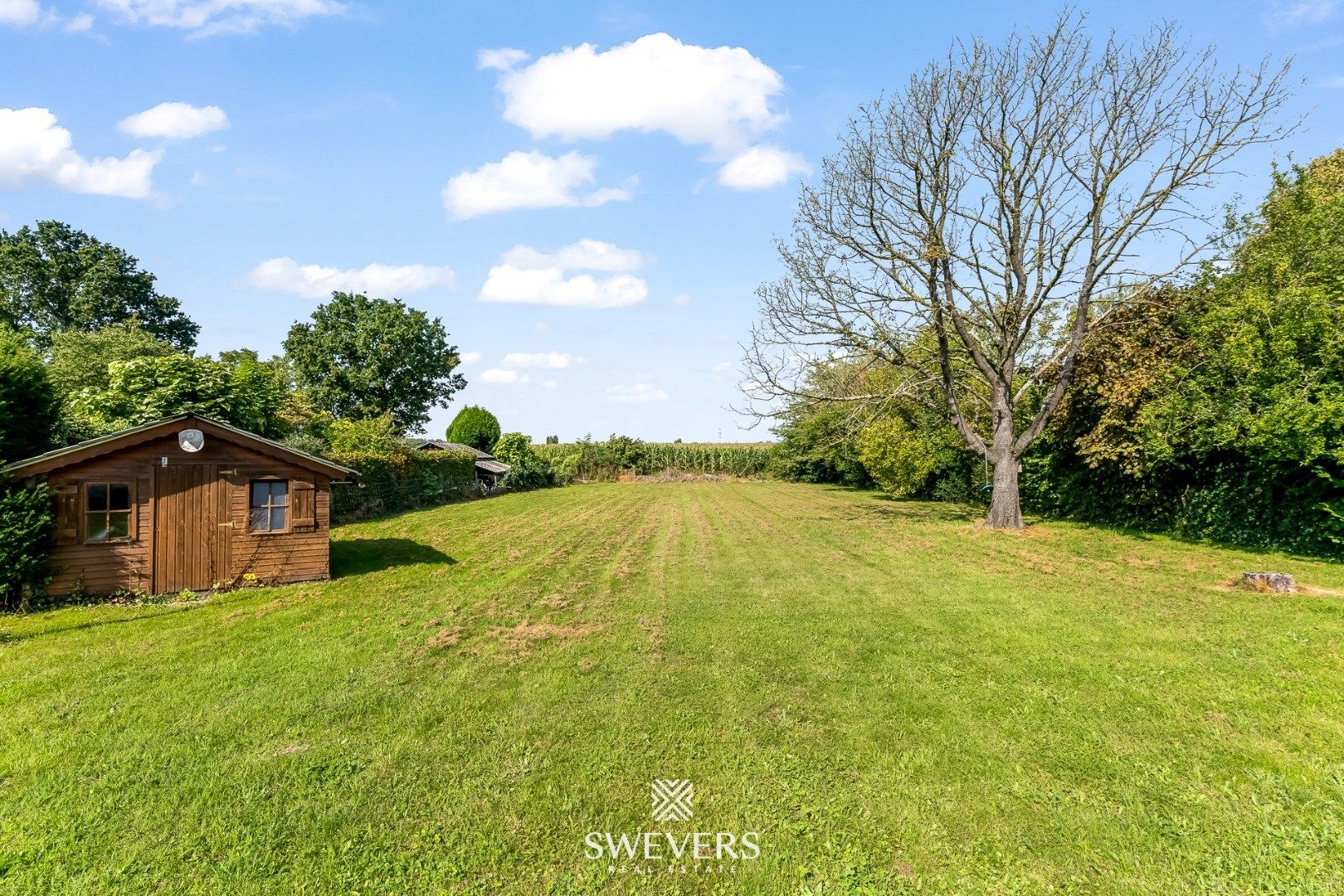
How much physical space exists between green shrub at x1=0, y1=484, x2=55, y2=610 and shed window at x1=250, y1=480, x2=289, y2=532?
2.80 meters

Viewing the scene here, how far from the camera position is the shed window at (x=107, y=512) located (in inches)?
413

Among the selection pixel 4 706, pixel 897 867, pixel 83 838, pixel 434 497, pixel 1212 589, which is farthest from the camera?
pixel 434 497

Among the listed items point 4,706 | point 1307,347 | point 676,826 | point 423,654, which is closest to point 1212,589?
point 1307,347

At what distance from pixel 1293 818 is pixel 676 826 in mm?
4265

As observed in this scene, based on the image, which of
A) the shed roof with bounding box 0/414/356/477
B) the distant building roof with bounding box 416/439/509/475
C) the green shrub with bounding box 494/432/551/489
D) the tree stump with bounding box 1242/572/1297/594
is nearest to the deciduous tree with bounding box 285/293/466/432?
the distant building roof with bounding box 416/439/509/475

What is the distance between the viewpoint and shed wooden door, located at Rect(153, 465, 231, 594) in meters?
10.9

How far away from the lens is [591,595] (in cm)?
1099

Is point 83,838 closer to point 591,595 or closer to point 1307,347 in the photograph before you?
point 591,595

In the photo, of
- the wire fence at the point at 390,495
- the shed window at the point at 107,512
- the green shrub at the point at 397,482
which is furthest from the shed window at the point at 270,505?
the wire fence at the point at 390,495

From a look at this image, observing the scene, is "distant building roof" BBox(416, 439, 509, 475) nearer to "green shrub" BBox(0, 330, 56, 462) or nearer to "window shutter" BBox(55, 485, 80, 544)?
"green shrub" BBox(0, 330, 56, 462)

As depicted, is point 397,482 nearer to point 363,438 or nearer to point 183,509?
point 363,438

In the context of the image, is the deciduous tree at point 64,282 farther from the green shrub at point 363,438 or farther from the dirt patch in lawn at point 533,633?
the dirt patch in lawn at point 533,633

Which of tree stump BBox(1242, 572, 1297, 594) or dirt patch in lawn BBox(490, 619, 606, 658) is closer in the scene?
dirt patch in lawn BBox(490, 619, 606, 658)

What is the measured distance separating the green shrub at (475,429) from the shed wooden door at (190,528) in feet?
131
